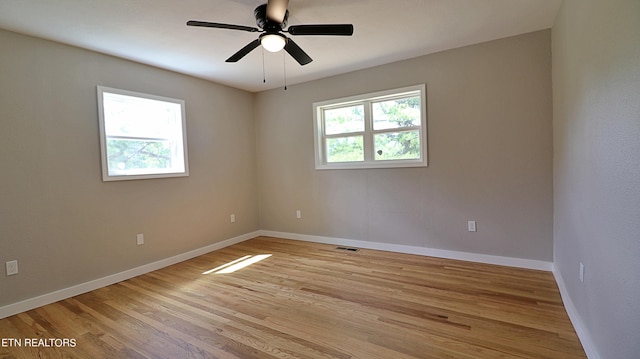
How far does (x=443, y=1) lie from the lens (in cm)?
227

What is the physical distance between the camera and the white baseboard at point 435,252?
3025 millimetres

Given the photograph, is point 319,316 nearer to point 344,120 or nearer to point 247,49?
point 247,49

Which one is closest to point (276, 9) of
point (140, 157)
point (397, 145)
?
point (397, 145)

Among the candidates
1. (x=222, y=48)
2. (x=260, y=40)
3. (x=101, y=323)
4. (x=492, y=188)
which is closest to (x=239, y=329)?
(x=101, y=323)

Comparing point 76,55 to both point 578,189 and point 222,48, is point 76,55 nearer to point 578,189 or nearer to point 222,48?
point 222,48

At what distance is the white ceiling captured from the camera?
2223 mm

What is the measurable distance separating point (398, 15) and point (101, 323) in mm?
3591

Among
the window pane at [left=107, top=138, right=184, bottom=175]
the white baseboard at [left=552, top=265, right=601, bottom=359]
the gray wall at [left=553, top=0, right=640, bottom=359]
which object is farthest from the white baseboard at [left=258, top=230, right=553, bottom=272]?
the window pane at [left=107, top=138, right=184, bottom=175]

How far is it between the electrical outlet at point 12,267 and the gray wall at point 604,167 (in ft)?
13.8

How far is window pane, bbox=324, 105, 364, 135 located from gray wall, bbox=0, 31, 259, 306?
192 cm

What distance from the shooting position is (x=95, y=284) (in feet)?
9.65

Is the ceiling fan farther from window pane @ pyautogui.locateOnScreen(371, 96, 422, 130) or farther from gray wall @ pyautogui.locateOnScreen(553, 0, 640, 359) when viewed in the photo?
window pane @ pyautogui.locateOnScreen(371, 96, 422, 130)

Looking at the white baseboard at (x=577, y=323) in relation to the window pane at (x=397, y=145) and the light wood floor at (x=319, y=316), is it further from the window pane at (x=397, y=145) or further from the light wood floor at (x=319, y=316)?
the window pane at (x=397, y=145)

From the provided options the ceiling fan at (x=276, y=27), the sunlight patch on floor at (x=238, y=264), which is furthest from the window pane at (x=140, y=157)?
the ceiling fan at (x=276, y=27)
